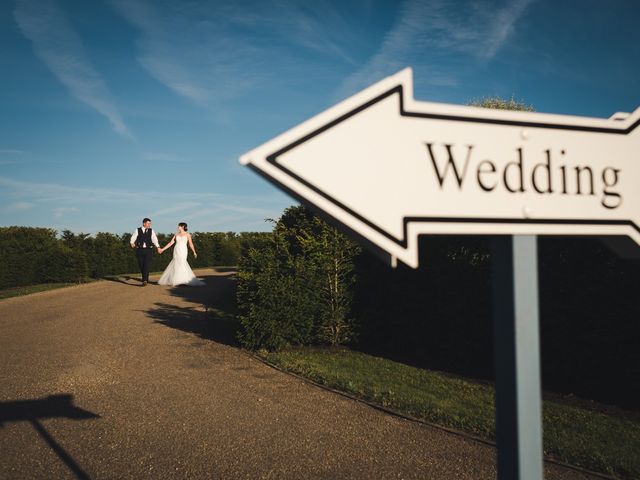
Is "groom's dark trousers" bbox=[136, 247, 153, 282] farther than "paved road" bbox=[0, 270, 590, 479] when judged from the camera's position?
Yes

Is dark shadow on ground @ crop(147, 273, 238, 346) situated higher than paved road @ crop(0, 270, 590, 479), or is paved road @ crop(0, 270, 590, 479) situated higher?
dark shadow on ground @ crop(147, 273, 238, 346)

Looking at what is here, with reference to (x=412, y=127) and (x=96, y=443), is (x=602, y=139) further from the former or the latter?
(x=96, y=443)

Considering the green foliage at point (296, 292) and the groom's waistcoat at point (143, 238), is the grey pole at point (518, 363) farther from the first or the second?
the groom's waistcoat at point (143, 238)

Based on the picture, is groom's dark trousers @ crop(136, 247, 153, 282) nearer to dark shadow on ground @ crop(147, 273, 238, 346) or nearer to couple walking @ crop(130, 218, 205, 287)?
couple walking @ crop(130, 218, 205, 287)

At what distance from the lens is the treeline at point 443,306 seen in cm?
559

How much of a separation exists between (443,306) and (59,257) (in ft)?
61.2

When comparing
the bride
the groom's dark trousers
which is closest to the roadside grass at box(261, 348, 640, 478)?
the bride

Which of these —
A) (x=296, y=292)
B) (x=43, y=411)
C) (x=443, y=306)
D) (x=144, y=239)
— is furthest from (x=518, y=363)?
(x=144, y=239)

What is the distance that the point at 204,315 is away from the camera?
11.5 m

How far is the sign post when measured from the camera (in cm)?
125

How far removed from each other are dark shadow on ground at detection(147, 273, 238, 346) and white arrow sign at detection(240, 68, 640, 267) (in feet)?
24.1

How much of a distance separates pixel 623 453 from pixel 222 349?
19.3 ft

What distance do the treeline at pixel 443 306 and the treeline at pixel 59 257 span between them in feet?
48.9

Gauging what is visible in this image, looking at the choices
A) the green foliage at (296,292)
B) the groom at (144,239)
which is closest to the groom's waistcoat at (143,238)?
the groom at (144,239)
